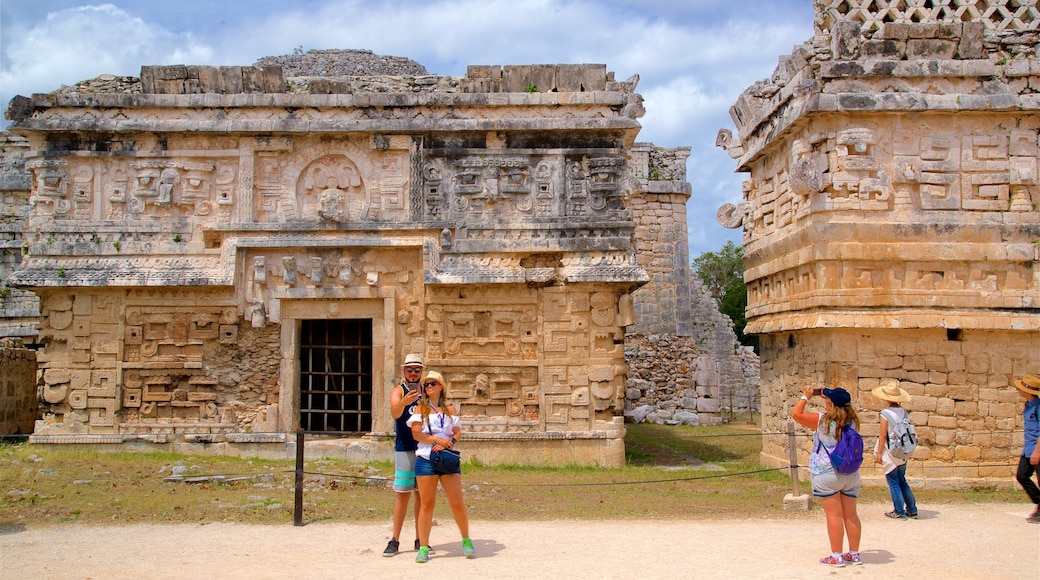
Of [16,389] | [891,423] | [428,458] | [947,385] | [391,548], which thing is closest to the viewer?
[428,458]

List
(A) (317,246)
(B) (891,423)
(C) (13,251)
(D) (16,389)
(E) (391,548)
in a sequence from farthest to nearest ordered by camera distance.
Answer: (C) (13,251) < (D) (16,389) < (A) (317,246) < (B) (891,423) < (E) (391,548)

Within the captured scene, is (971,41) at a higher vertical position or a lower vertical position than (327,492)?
higher

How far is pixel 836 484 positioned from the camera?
616cm

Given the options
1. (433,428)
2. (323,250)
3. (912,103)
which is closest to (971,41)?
(912,103)

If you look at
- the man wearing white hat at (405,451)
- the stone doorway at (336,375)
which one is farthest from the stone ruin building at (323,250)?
the man wearing white hat at (405,451)

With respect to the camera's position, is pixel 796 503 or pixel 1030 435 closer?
pixel 1030 435

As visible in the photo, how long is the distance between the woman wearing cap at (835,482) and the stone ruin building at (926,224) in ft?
11.9

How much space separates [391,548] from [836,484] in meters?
3.37

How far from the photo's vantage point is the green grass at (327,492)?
27.6 ft

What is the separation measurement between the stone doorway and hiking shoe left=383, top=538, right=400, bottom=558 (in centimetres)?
535

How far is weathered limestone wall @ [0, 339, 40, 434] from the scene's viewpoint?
14.3 m

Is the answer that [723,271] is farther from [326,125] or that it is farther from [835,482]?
[835,482]

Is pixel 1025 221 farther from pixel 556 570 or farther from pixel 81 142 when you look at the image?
pixel 81 142

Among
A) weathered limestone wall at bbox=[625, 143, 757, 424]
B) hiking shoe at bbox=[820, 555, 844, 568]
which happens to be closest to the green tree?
weathered limestone wall at bbox=[625, 143, 757, 424]
